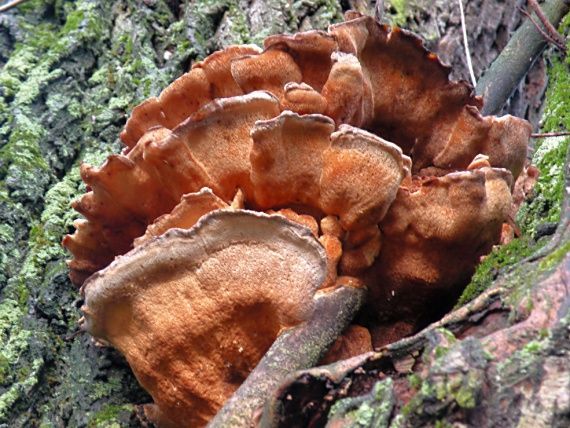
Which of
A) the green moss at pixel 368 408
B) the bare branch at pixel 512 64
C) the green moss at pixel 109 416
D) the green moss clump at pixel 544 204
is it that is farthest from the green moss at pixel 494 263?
the bare branch at pixel 512 64

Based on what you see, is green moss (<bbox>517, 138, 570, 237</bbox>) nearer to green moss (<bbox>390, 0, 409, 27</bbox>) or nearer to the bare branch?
the bare branch

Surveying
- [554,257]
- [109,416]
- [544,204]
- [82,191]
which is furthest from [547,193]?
[82,191]

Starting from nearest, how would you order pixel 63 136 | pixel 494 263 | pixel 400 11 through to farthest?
pixel 494 263
pixel 63 136
pixel 400 11

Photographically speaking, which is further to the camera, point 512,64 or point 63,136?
point 512,64

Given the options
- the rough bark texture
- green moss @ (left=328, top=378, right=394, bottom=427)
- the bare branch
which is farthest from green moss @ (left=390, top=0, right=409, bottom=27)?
green moss @ (left=328, top=378, right=394, bottom=427)

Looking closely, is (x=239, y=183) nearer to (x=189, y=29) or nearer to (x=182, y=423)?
(x=182, y=423)

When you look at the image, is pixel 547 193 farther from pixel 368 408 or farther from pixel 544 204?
pixel 368 408

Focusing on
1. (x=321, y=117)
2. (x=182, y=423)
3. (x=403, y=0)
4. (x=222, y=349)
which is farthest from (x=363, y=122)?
(x=403, y=0)
